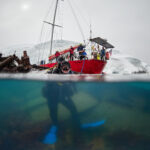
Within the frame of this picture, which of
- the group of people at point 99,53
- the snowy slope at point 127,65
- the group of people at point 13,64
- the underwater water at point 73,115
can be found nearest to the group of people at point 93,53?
the group of people at point 99,53

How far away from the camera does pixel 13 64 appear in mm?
11109

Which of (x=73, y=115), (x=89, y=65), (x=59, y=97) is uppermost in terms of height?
(x=89, y=65)

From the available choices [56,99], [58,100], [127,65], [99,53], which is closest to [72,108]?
[58,100]

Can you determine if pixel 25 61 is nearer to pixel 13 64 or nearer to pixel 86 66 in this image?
pixel 13 64

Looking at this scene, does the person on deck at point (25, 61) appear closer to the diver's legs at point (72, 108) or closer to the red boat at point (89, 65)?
the diver's legs at point (72, 108)

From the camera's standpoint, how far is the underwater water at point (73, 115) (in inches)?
366

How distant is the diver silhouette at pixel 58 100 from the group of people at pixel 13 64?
2.84m

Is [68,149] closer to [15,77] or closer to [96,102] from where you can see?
[96,102]

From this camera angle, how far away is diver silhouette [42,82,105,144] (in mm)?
10258

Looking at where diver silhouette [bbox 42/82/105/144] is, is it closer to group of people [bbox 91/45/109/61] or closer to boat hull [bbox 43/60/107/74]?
boat hull [bbox 43/60/107/74]

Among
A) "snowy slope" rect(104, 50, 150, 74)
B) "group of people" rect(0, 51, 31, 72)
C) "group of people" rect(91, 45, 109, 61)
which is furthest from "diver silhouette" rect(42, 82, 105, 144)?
"snowy slope" rect(104, 50, 150, 74)

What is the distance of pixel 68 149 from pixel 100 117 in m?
5.38

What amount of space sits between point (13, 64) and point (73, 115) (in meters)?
7.89

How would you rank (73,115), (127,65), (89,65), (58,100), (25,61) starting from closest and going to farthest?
1. (25,61)
2. (58,100)
3. (73,115)
4. (89,65)
5. (127,65)
